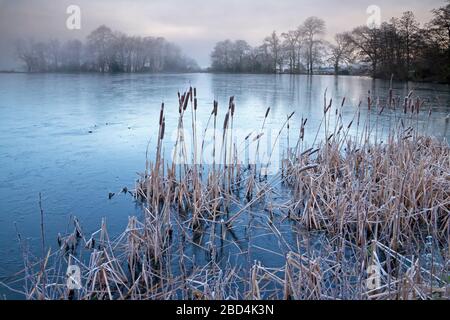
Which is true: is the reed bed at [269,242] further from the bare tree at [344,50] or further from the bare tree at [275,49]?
the bare tree at [275,49]

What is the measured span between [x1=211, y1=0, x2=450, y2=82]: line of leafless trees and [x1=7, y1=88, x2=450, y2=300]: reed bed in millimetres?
12336

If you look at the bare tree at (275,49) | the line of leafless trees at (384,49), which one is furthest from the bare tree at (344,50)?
the bare tree at (275,49)

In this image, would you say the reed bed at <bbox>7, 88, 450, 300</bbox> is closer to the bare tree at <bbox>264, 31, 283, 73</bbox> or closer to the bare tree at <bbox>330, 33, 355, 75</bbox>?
the bare tree at <bbox>330, 33, 355, 75</bbox>

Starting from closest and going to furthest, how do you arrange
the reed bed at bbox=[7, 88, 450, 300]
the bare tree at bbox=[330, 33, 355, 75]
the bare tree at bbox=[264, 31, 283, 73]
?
the reed bed at bbox=[7, 88, 450, 300] < the bare tree at bbox=[330, 33, 355, 75] < the bare tree at bbox=[264, 31, 283, 73]

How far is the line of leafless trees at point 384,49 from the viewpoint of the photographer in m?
17.4

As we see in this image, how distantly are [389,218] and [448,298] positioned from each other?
4.47ft

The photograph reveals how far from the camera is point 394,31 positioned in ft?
66.0

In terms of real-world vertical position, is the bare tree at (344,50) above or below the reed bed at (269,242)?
above

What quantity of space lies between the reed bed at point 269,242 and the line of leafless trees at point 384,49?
12336 millimetres

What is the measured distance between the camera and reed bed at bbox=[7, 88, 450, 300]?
2.49 meters

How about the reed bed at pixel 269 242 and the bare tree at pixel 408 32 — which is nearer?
→ the reed bed at pixel 269 242

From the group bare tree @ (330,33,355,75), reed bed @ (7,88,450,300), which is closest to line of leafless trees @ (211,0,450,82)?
bare tree @ (330,33,355,75)

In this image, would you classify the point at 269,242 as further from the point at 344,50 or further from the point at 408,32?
the point at 408,32
